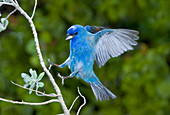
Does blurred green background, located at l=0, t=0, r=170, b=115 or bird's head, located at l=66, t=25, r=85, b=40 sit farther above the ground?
bird's head, located at l=66, t=25, r=85, b=40

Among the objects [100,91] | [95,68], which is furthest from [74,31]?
[95,68]

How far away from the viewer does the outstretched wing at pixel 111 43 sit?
48.4 inches

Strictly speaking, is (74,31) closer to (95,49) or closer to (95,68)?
(95,49)

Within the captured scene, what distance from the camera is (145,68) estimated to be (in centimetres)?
319

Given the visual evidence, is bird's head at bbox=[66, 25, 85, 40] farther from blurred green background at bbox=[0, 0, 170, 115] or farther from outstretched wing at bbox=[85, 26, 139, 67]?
blurred green background at bbox=[0, 0, 170, 115]

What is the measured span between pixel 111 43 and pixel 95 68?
1.89 metres

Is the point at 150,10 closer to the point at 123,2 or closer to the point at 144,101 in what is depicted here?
the point at 123,2

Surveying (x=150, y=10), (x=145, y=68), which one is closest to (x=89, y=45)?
(x=145, y=68)

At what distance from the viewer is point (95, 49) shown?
1247mm

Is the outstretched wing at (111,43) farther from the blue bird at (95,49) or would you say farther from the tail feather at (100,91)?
the tail feather at (100,91)

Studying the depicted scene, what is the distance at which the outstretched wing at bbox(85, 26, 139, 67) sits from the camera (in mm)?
1230

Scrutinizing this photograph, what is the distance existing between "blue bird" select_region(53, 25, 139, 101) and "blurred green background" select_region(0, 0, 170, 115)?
6.05ft

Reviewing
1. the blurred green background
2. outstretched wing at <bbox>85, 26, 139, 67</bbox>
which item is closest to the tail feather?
outstretched wing at <bbox>85, 26, 139, 67</bbox>

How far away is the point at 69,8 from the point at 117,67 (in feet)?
2.95
